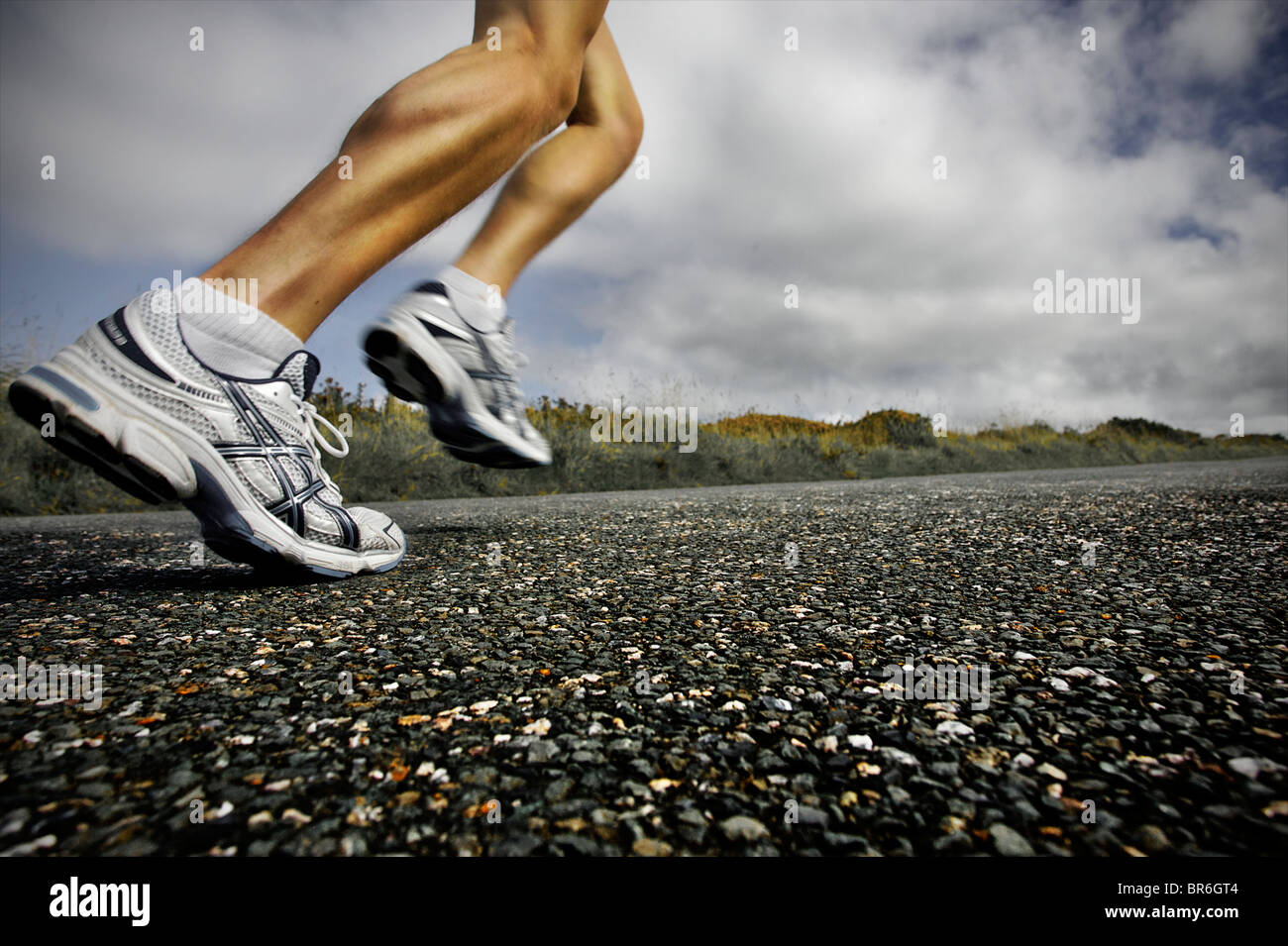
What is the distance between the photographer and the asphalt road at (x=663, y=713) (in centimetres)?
58

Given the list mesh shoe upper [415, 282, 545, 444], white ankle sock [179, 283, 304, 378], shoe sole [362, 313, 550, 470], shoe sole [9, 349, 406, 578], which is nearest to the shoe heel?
shoe sole [9, 349, 406, 578]

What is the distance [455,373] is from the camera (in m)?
1.69

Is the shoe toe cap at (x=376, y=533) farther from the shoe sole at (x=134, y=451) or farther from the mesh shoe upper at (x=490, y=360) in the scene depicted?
the mesh shoe upper at (x=490, y=360)

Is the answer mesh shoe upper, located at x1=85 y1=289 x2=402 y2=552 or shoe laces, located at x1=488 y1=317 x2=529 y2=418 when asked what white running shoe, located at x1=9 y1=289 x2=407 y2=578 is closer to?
mesh shoe upper, located at x1=85 y1=289 x2=402 y2=552

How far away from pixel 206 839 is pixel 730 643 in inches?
28.7

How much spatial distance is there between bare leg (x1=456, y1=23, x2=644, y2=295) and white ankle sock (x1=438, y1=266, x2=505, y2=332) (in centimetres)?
4

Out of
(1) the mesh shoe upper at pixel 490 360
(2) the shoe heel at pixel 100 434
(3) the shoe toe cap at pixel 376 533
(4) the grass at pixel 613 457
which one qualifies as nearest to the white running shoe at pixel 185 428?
(2) the shoe heel at pixel 100 434

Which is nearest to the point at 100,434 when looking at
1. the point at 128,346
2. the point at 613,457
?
the point at 128,346

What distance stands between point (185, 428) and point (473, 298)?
2.38 ft

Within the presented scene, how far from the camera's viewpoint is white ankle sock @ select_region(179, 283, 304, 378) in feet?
4.46

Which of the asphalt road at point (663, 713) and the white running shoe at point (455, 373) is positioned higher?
the white running shoe at point (455, 373)

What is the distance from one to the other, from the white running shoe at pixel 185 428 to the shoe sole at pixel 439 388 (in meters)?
0.18

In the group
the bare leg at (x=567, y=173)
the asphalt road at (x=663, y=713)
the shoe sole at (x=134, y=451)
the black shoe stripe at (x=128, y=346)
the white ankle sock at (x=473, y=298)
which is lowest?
the asphalt road at (x=663, y=713)
